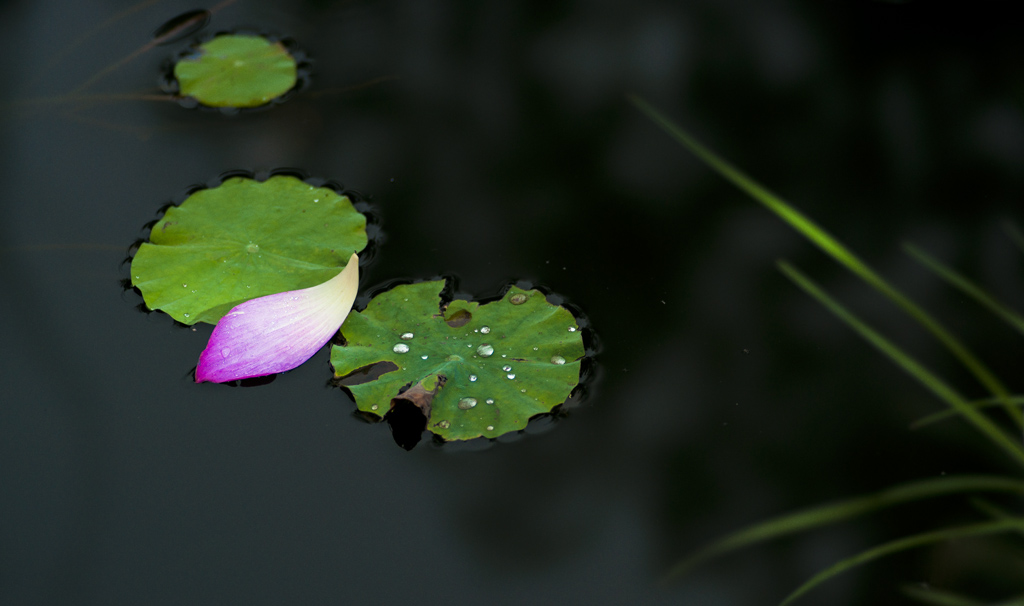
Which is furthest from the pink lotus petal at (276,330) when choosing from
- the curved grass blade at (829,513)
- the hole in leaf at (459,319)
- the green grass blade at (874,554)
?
the green grass blade at (874,554)

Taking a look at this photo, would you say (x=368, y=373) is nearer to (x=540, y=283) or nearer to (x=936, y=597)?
(x=540, y=283)

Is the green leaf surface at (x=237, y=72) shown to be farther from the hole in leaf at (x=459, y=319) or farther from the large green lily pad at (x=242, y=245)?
the hole in leaf at (x=459, y=319)

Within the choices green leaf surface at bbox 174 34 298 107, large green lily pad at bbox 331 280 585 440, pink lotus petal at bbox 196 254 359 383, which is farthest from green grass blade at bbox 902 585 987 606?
green leaf surface at bbox 174 34 298 107

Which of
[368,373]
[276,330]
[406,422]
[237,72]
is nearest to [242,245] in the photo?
[276,330]

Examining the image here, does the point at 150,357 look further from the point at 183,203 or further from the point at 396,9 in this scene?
the point at 396,9

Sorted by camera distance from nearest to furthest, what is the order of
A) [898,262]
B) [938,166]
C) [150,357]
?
[150,357] < [898,262] < [938,166]

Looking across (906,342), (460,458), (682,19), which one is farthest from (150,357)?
(682,19)
